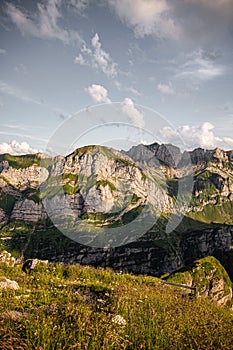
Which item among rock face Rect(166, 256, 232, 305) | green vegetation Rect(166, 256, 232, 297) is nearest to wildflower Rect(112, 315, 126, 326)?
green vegetation Rect(166, 256, 232, 297)

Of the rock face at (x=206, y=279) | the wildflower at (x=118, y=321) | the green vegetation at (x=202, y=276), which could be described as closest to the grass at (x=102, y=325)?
the wildflower at (x=118, y=321)

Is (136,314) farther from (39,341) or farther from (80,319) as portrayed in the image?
(39,341)

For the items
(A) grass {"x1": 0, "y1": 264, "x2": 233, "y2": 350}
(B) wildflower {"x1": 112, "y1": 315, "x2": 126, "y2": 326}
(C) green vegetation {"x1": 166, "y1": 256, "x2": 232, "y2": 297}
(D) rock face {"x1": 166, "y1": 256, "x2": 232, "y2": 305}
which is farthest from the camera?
(D) rock face {"x1": 166, "y1": 256, "x2": 232, "y2": 305}

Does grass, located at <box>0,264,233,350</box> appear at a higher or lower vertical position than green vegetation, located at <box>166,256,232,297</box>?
higher

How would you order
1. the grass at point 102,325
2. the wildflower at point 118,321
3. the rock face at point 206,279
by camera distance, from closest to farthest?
the grass at point 102,325, the wildflower at point 118,321, the rock face at point 206,279

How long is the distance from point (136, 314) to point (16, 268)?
38.3ft

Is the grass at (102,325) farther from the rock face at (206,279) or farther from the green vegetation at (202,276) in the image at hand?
the rock face at (206,279)

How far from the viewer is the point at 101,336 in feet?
20.2

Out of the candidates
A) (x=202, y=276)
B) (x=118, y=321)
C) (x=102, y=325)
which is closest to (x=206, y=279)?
(x=202, y=276)

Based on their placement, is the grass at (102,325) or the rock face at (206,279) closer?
the grass at (102,325)

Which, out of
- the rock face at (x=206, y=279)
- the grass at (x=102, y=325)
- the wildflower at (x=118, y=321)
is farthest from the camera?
the rock face at (x=206, y=279)

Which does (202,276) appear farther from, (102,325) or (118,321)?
(102,325)

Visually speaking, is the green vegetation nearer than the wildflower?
No

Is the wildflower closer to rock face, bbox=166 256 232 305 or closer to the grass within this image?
the grass
